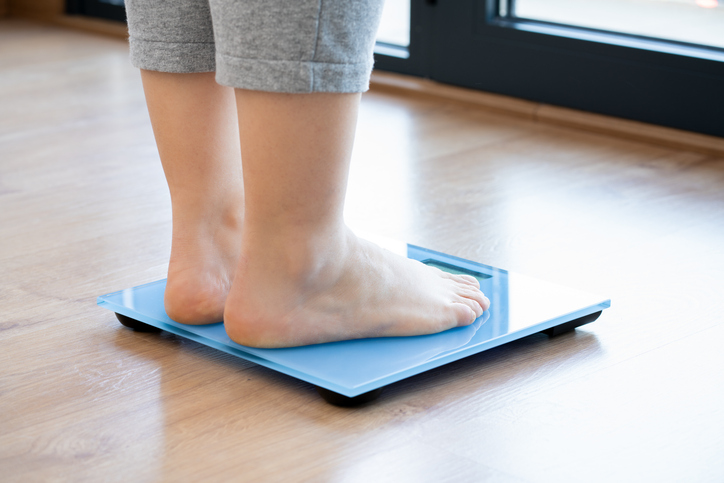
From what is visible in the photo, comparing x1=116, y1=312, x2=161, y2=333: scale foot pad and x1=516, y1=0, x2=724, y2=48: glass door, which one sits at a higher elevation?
x1=516, y1=0, x2=724, y2=48: glass door

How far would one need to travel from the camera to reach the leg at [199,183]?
90cm

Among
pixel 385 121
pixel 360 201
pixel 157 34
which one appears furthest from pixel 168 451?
pixel 385 121

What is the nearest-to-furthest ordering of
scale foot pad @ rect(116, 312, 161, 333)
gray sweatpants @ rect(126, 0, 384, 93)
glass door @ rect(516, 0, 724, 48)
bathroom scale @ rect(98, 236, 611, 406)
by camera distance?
gray sweatpants @ rect(126, 0, 384, 93) → bathroom scale @ rect(98, 236, 611, 406) → scale foot pad @ rect(116, 312, 161, 333) → glass door @ rect(516, 0, 724, 48)

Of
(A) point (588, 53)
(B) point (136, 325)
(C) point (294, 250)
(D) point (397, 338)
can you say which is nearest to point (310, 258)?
(C) point (294, 250)

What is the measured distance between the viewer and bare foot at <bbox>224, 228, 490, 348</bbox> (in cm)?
84

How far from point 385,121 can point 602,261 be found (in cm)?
90

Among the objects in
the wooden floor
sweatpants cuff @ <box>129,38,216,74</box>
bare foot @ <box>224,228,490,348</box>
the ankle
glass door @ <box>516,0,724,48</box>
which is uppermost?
sweatpants cuff @ <box>129,38,216,74</box>

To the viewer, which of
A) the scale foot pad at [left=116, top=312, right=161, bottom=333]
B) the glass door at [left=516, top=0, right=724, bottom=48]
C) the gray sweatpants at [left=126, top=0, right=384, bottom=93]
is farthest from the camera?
the glass door at [left=516, top=0, right=724, bottom=48]

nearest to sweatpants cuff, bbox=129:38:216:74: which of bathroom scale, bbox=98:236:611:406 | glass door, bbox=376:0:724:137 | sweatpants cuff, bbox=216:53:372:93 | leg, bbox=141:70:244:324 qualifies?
leg, bbox=141:70:244:324

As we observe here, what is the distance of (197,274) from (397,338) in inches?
8.3

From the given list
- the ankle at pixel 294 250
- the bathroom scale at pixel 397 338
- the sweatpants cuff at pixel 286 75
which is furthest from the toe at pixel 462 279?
the sweatpants cuff at pixel 286 75

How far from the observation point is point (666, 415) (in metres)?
0.82

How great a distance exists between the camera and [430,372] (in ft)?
2.99

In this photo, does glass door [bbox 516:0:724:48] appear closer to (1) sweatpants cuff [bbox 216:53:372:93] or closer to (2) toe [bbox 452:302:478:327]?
(2) toe [bbox 452:302:478:327]
